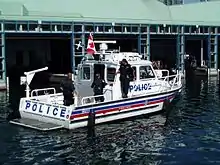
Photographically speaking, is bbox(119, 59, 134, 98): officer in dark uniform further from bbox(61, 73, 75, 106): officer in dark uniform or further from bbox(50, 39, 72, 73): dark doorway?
bbox(50, 39, 72, 73): dark doorway

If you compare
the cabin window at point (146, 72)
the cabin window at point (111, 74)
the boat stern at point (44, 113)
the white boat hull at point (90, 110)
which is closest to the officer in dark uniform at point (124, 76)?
the white boat hull at point (90, 110)

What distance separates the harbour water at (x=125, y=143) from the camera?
46.5ft

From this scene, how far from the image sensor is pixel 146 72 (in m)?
21.8

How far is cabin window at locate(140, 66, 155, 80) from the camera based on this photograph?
21.5m

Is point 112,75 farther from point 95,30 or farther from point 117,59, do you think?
point 95,30

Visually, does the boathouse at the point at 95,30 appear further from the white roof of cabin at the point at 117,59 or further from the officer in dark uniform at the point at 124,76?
the officer in dark uniform at the point at 124,76

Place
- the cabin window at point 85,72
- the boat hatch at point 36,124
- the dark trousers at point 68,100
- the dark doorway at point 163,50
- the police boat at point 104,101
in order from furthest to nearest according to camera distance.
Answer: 1. the dark doorway at point 163,50
2. the cabin window at point 85,72
3. the dark trousers at point 68,100
4. the police boat at point 104,101
5. the boat hatch at point 36,124

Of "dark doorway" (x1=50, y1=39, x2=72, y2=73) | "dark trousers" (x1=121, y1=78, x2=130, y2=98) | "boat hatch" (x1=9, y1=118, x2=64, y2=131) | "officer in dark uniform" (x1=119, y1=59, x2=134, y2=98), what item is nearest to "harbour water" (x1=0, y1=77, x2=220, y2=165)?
"boat hatch" (x1=9, y1=118, x2=64, y2=131)

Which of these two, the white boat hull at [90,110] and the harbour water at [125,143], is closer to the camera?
the harbour water at [125,143]

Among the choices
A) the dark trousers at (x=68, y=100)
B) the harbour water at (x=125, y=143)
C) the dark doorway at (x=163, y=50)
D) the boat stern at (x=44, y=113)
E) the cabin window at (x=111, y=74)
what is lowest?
the harbour water at (x=125, y=143)

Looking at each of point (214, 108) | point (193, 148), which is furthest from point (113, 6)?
point (193, 148)

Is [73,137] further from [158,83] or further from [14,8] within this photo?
[14,8]

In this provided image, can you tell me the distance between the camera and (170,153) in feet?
48.7

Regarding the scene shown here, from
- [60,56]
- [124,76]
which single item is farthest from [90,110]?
[60,56]
